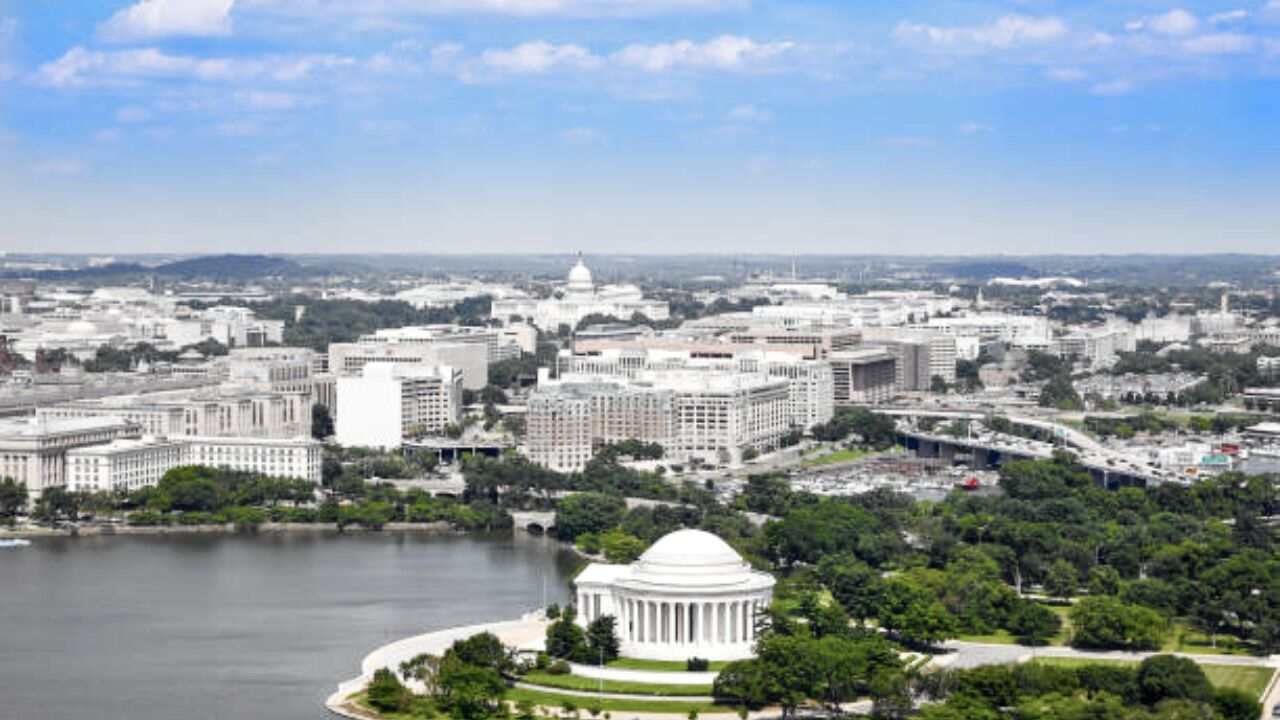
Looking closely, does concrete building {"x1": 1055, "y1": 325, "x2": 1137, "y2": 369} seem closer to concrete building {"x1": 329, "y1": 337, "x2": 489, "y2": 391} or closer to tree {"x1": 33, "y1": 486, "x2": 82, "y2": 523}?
concrete building {"x1": 329, "y1": 337, "x2": 489, "y2": 391}

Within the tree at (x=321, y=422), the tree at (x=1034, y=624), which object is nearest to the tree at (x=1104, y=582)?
the tree at (x=1034, y=624)

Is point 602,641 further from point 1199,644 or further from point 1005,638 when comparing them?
point 1199,644

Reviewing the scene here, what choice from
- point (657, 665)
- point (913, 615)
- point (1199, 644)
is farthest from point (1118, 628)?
point (657, 665)

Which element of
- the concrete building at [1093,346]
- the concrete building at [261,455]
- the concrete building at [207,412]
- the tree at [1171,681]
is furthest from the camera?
the concrete building at [1093,346]

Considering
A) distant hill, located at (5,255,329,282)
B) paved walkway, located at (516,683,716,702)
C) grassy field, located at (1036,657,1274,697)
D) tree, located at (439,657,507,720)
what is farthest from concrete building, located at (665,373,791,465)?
distant hill, located at (5,255,329,282)

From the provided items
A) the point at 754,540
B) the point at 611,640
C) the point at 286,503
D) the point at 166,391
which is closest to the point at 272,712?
the point at 611,640

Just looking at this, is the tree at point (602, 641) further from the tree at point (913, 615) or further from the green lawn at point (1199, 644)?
the green lawn at point (1199, 644)
